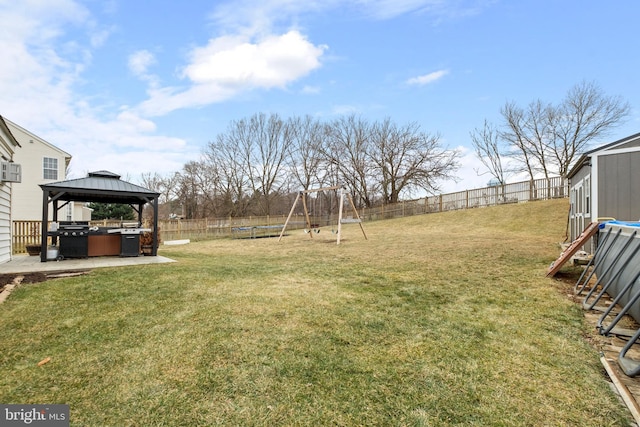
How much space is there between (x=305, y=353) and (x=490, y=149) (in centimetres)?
3005

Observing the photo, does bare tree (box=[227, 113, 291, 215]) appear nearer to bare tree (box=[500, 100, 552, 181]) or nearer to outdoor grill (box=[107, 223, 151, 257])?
bare tree (box=[500, 100, 552, 181])

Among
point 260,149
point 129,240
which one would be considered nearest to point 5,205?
point 129,240

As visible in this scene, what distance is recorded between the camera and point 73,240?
7.50 m

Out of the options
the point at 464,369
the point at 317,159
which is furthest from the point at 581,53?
the point at 317,159

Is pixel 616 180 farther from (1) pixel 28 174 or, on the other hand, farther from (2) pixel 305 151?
(2) pixel 305 151

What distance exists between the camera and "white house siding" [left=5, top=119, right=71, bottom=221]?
48.3ft

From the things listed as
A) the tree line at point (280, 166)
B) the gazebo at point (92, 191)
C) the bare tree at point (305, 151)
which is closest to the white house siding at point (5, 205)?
the gazebo at point (92, 191)

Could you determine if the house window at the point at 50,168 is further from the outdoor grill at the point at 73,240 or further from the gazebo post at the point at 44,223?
the gazebo post at the point at 44,223

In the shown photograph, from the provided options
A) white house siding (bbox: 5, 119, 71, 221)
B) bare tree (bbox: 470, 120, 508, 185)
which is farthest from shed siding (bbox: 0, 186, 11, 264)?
bare tree (bbox: 470, 120, 508, 185)

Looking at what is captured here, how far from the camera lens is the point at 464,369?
240 cm

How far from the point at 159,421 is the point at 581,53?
613 inches

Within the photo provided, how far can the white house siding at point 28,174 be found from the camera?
1473 centimetres

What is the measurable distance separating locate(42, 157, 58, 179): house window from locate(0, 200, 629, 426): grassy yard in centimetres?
1451

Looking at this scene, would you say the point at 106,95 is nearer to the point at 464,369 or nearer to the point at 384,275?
the point at 384,275
